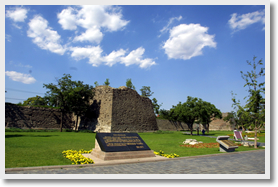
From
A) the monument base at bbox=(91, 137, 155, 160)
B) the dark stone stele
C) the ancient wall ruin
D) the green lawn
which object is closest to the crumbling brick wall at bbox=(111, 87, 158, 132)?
the ancient wall ruin

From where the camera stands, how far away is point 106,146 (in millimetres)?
6938

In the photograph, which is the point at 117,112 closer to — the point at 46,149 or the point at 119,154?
the point at 46,149

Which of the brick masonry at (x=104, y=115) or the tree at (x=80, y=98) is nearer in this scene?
the brick masonry at (x=104, y=115)

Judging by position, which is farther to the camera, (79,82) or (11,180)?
(79,82)

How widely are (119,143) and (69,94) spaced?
894 inches

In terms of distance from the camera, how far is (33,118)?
27.1 metres

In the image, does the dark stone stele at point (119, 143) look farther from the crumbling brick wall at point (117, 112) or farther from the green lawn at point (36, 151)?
the crumbling brick wall at point (117, 112)

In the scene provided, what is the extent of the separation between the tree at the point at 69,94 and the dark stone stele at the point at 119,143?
22.1 meters

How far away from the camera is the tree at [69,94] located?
2783 cm

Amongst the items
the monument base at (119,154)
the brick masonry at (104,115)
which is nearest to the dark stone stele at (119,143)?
the monument base at (119,154)

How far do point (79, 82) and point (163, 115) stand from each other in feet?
88.7

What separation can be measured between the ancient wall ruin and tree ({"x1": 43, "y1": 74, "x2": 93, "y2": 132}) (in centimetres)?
158

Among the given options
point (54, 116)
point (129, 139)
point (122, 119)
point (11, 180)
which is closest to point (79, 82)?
point (54, 116)

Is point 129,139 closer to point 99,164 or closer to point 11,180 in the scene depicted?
point 99,164
